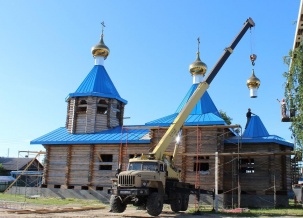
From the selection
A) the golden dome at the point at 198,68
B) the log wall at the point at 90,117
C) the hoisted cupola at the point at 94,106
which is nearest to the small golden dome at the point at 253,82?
the golden dome at the point at 198,68

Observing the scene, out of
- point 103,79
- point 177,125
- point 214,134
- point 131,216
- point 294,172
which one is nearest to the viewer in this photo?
point 131,216

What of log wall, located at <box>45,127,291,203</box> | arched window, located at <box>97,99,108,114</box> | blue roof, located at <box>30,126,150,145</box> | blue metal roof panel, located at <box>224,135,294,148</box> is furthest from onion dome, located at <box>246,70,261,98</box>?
arched window, located at <box>97,99,108,114</box>

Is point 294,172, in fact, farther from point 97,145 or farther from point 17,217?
point 17,217

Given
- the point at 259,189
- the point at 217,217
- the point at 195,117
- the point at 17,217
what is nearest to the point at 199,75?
the point at 195,117

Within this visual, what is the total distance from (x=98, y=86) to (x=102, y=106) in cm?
146

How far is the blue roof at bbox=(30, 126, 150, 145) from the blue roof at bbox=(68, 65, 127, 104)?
251 cm

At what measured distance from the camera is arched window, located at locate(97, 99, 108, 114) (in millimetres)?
26464

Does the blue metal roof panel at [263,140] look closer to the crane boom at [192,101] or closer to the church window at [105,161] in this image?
the crane boom at [192,101]

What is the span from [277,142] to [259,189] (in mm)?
2894

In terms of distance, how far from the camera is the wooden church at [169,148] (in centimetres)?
2175

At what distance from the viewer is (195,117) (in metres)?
22.9

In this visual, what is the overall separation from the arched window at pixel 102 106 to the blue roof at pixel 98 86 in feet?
2.11

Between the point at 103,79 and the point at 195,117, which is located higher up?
the point at 103,79

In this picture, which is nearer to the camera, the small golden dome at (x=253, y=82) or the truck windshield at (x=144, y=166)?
the truck windshield at (x=144, y=166)
